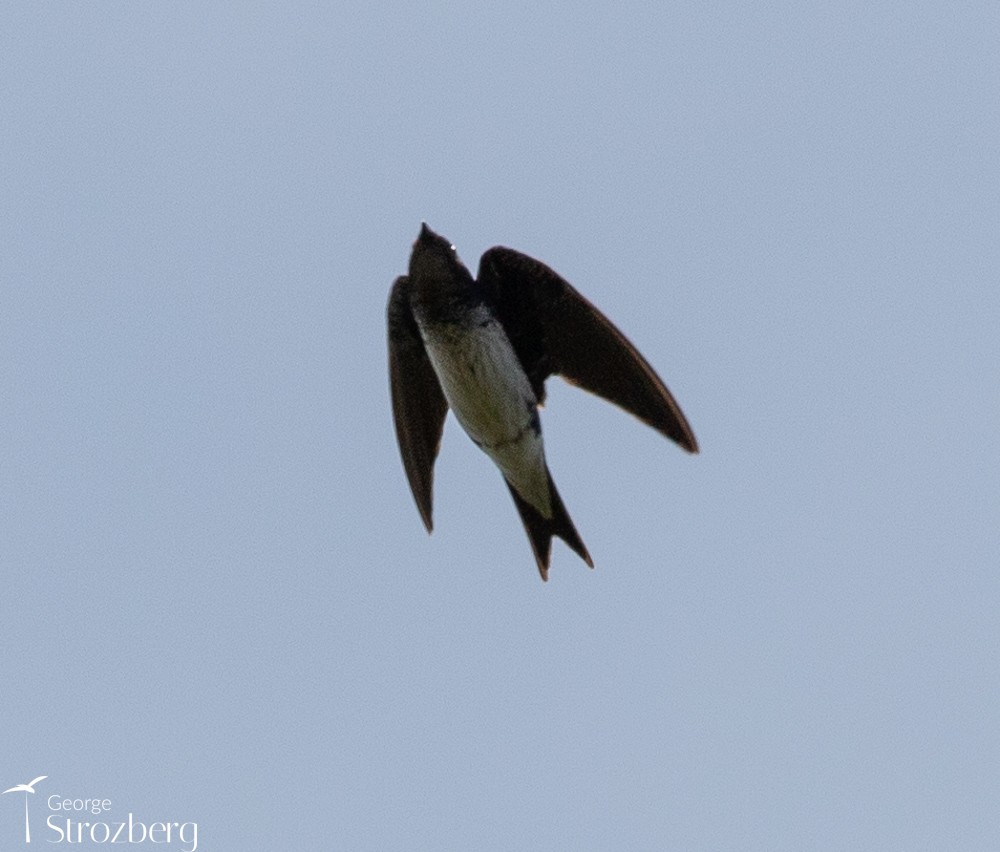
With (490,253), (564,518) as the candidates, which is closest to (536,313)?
(490,253)

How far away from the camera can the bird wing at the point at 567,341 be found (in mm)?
11570

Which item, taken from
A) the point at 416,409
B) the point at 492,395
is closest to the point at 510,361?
the point at 492,395

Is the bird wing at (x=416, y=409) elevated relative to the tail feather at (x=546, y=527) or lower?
elevated

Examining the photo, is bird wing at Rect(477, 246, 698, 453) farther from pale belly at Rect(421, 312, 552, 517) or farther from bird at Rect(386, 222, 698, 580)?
pale belly at Rect(421, 312, 552, 517)

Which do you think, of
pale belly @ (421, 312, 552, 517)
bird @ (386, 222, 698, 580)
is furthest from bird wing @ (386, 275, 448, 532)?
pale belly @ (421, 312, 552, 517)

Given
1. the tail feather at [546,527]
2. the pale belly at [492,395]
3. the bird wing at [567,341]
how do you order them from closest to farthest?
the pale belly at [492,395]
the bird wing at [567,341]
the tail feather at [546,527]

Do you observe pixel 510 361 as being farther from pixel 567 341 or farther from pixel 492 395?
pixel 567 341

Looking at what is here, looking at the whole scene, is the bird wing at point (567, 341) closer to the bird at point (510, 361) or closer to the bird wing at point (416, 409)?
the bird at point (510, 361)

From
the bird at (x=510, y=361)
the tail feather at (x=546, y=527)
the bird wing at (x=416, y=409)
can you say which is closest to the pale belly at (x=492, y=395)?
the bird at (x=510, y=361)

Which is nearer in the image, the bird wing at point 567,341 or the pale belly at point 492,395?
the pale belly at point 492,395

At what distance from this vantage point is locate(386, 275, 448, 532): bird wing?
12062 mm

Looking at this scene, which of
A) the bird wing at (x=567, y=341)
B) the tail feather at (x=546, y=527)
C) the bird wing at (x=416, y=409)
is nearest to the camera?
the bird wing at (x=567, y=341)

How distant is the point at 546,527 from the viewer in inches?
A: 465

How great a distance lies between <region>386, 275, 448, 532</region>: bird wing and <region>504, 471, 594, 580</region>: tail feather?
0.59 meters
